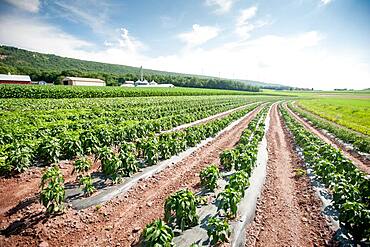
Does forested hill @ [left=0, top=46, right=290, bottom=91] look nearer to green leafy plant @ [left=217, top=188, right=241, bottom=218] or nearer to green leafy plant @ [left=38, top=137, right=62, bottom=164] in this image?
green leafy plant @ [left=38, top=137, right=62, bottom=164]

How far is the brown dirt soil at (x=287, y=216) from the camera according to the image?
569cm

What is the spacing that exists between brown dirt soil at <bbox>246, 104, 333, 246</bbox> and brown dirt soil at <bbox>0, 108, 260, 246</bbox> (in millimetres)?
2674

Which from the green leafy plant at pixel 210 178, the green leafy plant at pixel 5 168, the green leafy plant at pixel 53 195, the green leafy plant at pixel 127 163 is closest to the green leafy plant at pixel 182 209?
the green leafy plant at pixel 210 178

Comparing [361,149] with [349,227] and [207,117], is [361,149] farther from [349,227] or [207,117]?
[207,117]

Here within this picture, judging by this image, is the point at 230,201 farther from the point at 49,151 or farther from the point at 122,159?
the point at 49,151

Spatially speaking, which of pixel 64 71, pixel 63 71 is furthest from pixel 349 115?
pixel 63 71

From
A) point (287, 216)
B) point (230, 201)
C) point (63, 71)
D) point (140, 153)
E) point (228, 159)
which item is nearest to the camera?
point (230, 201)

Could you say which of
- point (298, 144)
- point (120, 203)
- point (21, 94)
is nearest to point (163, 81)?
point (21, 94)

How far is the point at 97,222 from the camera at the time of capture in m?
6.09

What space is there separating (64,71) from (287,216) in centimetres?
10649

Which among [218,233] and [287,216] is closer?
[218,233]

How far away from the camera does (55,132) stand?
12258 millimetres

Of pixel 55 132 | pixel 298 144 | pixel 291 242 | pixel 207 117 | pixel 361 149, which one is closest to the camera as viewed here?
pixel 291 242

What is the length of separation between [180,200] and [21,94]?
3827 cm
